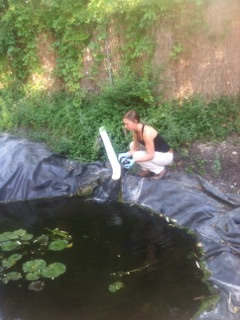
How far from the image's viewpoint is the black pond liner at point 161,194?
A: 11.4 feet

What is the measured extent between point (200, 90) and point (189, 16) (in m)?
1.28

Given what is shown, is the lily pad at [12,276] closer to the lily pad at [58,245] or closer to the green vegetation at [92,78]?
the lily pad at [58,245]

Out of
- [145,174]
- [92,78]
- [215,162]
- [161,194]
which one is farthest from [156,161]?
[92,78]

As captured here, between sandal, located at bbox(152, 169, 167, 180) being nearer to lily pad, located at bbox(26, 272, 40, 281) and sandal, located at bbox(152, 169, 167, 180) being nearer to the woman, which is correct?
the woman

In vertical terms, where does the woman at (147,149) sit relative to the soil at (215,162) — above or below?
above

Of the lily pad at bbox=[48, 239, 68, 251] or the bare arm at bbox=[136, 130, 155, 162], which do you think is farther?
the bare arm at bbox=[136, 130, 155, 162]

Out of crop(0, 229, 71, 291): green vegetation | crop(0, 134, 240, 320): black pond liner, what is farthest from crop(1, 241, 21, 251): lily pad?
crop(0, 134, 240, 320): black pond liner

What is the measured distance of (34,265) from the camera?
3811mm

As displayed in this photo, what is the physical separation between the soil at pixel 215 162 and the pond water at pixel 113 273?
1.04m

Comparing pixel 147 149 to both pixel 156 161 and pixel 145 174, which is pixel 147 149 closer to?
pixel 156 161

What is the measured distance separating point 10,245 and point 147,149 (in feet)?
7.30

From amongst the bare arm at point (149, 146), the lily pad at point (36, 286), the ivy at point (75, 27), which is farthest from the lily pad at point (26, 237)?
the ivy at point (75, 27)

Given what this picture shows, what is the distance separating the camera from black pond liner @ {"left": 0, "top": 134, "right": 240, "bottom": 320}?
3475 millimetres

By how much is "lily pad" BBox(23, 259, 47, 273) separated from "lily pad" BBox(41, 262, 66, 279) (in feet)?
0.21
